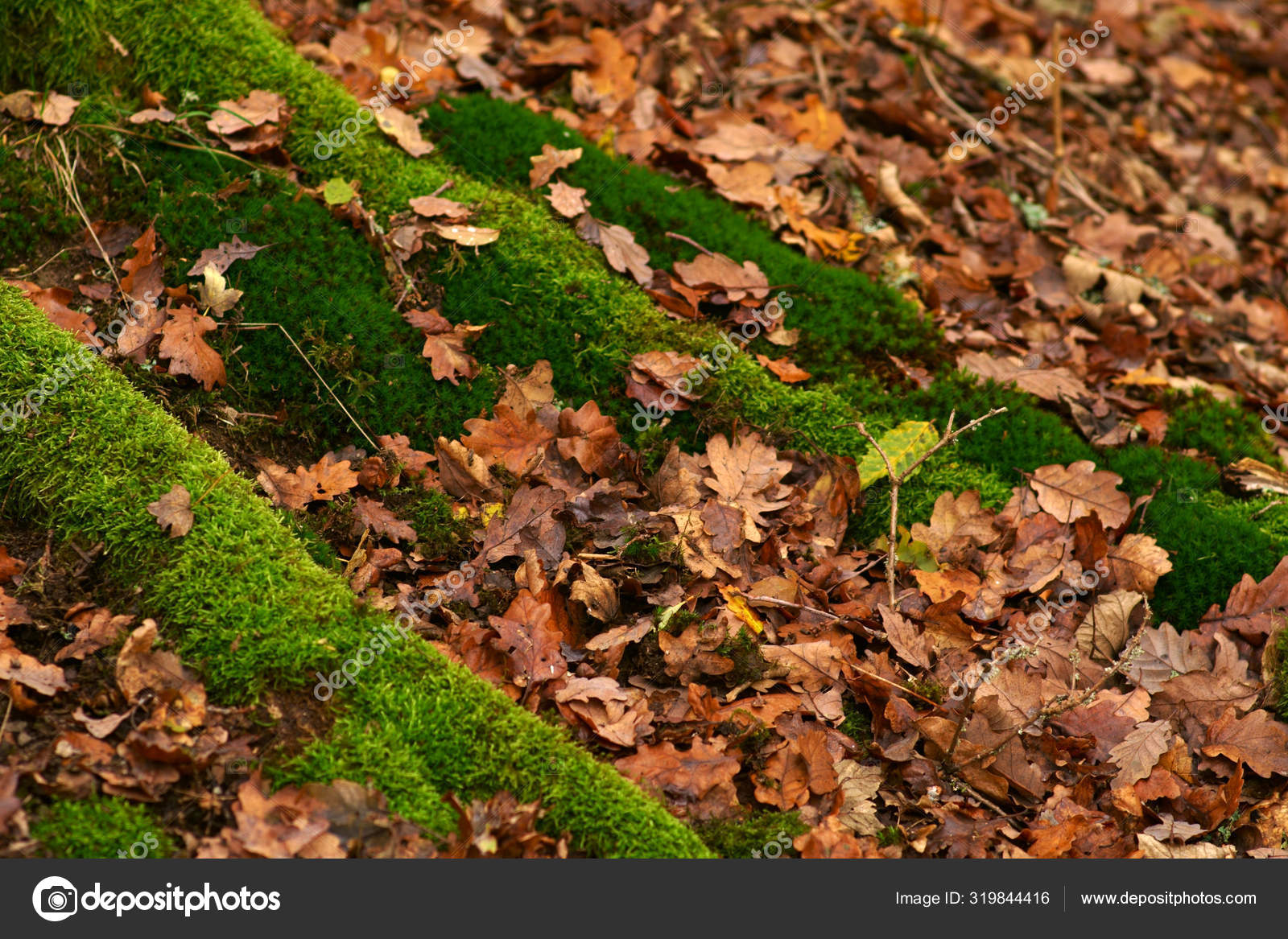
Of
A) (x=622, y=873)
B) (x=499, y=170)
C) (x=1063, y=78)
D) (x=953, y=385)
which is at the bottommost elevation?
(x=622, y=873)

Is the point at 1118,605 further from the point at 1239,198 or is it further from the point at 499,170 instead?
the point at 1239,198

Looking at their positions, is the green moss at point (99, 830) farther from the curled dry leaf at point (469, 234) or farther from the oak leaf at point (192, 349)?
the curled dry leaf at point (469, 234)

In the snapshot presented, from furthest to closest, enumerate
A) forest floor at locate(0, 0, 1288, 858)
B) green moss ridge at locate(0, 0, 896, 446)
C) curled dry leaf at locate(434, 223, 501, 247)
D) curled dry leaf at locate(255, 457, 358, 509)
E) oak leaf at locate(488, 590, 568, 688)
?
curled dry leaf at locate(434, 223, 501, 247)
green moss ridge at locate(0, 0, 896, 446)
curled dry leaf at locate(255, 457, 358, 509)
oak leaf at locate(488, 590, 568, 688)
forest floor at locate(0, 0, 1288, 858)

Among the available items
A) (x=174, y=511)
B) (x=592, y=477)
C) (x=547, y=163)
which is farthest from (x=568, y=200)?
(x=174, y=511)

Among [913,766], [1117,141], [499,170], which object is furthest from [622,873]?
[1117,141]

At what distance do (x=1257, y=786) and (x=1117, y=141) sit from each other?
4.98 metres

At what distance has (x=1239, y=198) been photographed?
6.84 metres

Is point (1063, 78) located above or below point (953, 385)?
above

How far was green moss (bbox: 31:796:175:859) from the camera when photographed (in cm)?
249

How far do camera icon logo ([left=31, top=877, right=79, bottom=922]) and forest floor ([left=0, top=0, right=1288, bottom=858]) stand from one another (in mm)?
133

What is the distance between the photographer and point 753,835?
2.92 metres

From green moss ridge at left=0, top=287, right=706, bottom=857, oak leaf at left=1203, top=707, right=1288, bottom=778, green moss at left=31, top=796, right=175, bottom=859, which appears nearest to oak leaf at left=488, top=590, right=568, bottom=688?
green moss ridge at left=0, top=287, right=706, bottom=857

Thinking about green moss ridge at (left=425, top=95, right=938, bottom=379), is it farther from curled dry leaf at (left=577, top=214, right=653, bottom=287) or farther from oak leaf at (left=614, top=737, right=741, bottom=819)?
oak leaf at (left=614, top=737, right=741, bottom=819)

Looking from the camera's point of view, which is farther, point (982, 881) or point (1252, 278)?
point (1252, 278)
